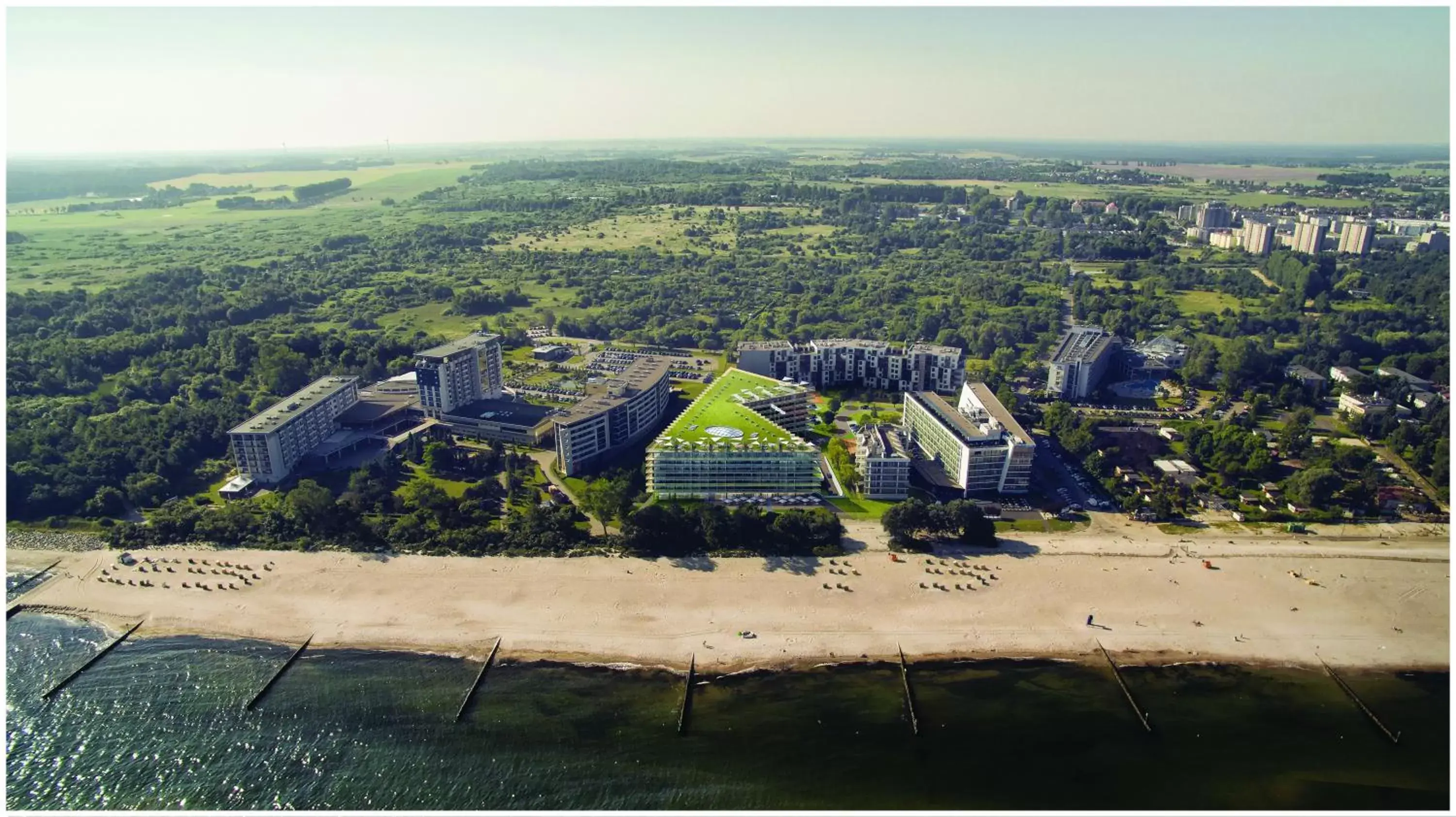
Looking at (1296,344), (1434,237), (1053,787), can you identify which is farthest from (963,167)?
(1053,787)

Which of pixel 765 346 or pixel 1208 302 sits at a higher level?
pixel 765 346

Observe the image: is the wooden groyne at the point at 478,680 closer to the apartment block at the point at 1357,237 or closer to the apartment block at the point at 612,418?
the apartment block at the point at 612,418

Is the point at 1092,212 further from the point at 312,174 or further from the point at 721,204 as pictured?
the point at 312,174

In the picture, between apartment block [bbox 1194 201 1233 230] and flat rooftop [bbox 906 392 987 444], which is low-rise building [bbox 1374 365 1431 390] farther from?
apartment block [bbox 1194 201 1233 230]

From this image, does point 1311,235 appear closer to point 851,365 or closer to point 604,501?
point 851,365

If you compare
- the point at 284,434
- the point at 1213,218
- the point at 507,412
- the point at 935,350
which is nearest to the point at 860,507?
the point at 935,350

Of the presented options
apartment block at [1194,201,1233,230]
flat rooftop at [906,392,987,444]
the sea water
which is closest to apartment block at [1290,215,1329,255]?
apartment block at [1194,201,1233,230]
